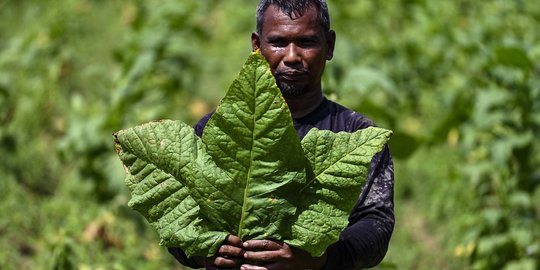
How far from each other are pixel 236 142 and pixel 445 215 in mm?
4997

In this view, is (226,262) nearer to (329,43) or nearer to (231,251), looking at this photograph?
(231,251)

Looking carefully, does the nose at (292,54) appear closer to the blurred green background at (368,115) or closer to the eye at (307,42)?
the eye at (307,42)

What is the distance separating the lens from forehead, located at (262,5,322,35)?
249cm

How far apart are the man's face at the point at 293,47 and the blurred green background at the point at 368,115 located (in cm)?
178

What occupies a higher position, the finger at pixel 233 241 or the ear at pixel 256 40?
the ear at pixel 256 40

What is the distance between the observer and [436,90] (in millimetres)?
9164

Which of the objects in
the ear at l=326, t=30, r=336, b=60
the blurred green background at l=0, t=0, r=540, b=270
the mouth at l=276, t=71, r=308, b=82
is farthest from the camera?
the blurred green background at l=0, t=0, r=540, b=270

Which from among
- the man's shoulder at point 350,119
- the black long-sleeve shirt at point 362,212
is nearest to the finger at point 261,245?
the black long-sleeve shirt at point 362,212

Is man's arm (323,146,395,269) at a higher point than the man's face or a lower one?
lower

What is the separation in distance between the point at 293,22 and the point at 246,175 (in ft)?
1.43

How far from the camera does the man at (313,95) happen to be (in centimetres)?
243

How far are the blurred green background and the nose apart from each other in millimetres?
1826

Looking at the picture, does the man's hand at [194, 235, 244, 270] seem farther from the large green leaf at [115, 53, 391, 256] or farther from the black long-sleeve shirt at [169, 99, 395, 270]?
the black long-sleeve shirt at [169, 99, 395, 270]

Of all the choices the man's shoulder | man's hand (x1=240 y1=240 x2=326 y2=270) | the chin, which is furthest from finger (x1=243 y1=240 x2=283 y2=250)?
the man's shoulder
